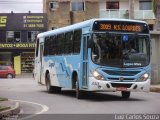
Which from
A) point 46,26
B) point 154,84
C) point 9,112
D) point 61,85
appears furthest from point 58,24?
point 9,112

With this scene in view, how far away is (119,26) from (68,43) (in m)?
3.49

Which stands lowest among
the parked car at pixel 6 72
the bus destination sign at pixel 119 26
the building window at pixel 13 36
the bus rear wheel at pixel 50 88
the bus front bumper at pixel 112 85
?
the parked car at pixel 6 72

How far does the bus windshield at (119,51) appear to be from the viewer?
2050cm

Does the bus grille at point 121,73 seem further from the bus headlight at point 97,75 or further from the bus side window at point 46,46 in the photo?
the bus side window at point 46,46

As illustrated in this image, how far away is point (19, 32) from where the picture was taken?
66.6 metres

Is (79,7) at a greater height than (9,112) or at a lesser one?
greater

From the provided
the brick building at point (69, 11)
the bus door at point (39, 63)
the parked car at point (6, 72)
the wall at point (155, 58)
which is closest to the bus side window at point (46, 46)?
the bus door at point (39, 63)

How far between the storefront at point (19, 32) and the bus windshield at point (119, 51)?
45425 mm

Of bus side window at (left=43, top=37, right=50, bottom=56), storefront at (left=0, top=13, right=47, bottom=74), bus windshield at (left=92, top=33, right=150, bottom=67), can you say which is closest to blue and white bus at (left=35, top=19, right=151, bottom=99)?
bus windshield at (left=92, top=33, right=150, bottom=67)

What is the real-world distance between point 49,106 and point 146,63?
170 inches

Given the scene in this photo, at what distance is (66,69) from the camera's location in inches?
943

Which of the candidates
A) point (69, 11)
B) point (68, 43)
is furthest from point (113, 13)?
point (68, 43)

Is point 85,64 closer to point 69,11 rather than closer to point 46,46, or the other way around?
point 46,46

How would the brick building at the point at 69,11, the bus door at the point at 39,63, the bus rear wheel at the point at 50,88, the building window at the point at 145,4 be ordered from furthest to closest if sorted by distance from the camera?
the building window at the point at 145,4
the brick building at the point at 69,11
the bus door at the point at 39,63
the bus rear wheel at the point at 50,88
